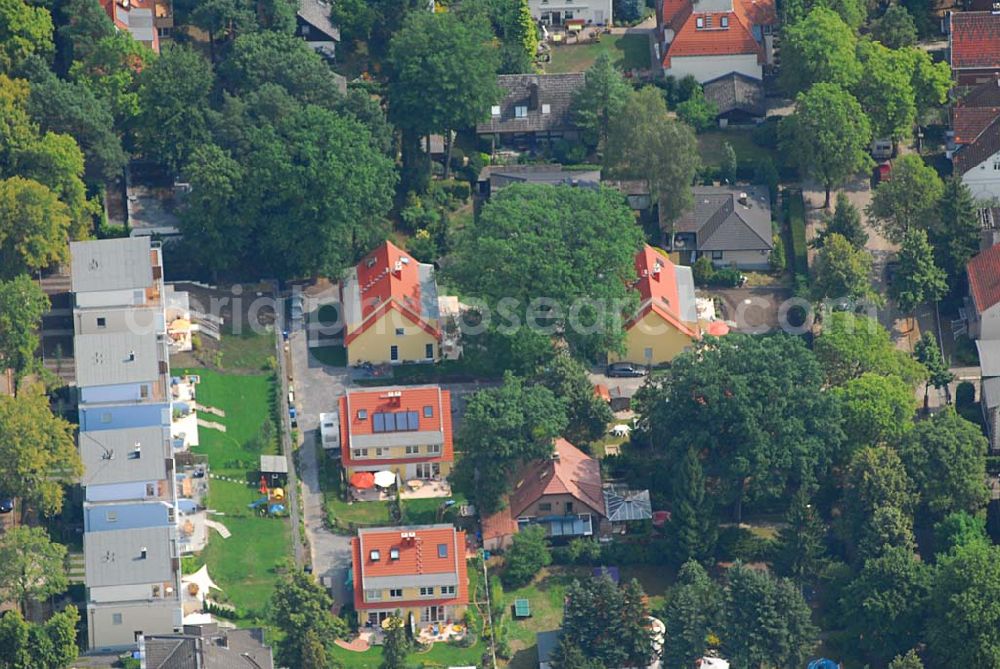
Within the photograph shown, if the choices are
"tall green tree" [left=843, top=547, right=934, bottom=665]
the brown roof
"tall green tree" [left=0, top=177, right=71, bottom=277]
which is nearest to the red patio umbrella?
the brown roof

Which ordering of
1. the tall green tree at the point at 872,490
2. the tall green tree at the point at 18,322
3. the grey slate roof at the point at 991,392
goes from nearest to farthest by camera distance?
the tall green tree at the point at 872,490 → the tall green tree at the point at 18,322 → the grey slate roof at the point at 991,392

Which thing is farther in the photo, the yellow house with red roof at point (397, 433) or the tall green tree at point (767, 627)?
the yellow house with red roof at point (397, 433)

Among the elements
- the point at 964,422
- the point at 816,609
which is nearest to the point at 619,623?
the point at 816,609

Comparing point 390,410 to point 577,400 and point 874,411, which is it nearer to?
point 577,400

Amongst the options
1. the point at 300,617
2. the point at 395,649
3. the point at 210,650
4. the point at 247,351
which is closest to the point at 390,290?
the point at 247,351

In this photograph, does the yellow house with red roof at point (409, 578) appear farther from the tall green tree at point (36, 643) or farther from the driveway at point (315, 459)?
the tall green tree at point (36, 643)

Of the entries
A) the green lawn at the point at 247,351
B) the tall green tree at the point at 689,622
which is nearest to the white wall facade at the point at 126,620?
the green lawn at the point at 247,351
